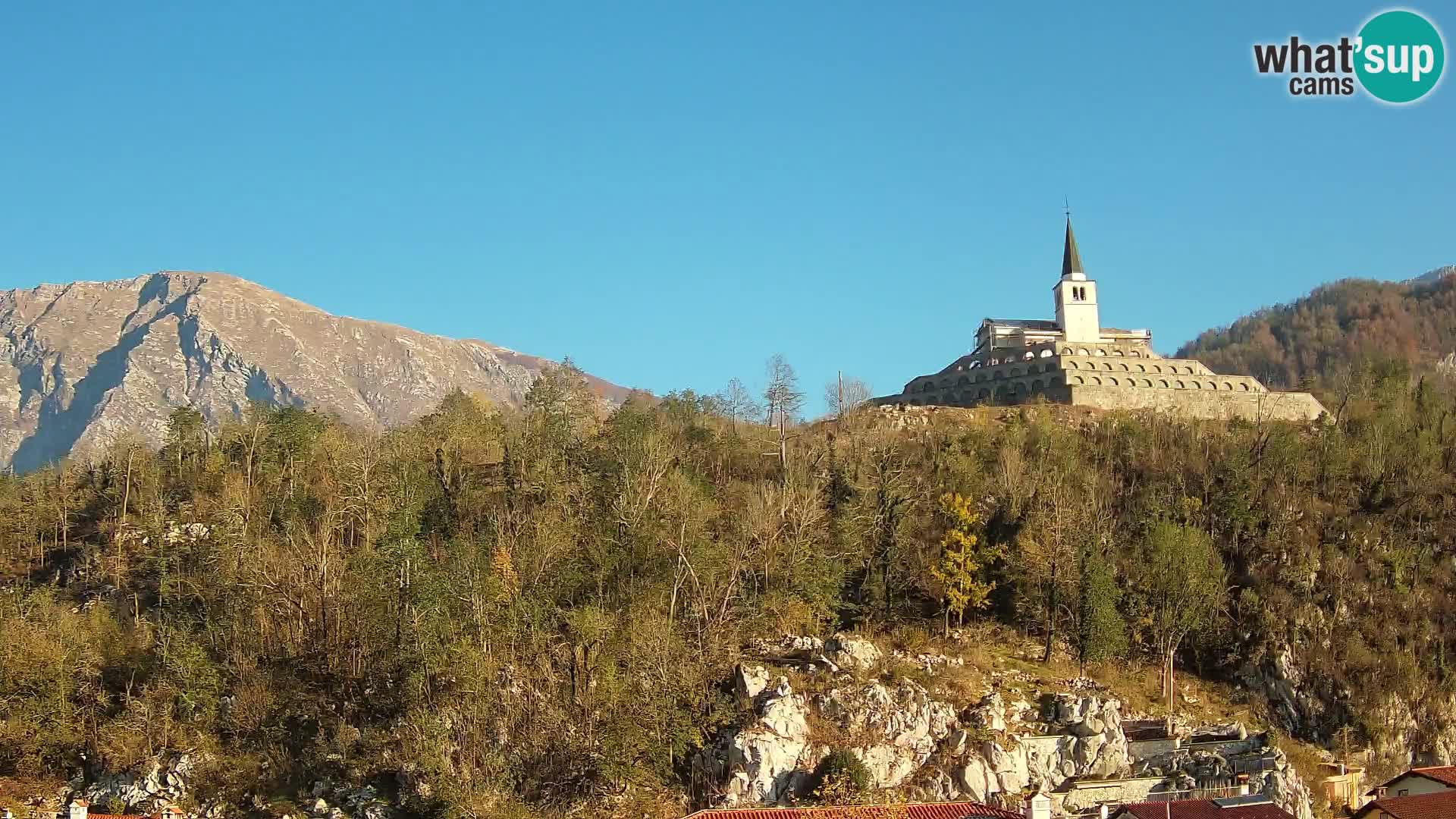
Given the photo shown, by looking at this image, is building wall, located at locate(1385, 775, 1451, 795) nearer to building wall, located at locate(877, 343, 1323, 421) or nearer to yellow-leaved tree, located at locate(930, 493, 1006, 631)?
yellow-leaved tree, located at locate(930, 493, 1006, 631)

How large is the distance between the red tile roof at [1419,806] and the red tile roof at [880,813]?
30.1 ft

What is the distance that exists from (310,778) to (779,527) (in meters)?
19.0

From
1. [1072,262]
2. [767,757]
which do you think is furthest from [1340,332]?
[767,757]

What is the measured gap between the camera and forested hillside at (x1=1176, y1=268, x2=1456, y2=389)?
526 ft

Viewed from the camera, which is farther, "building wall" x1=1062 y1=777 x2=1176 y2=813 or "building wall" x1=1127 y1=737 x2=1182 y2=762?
"building wall" x1=1127 y1=737 x2=1182 y2=762

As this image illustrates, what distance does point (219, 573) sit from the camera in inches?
2101

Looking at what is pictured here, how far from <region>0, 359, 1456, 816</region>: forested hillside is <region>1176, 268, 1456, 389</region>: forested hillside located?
89260 millimetres

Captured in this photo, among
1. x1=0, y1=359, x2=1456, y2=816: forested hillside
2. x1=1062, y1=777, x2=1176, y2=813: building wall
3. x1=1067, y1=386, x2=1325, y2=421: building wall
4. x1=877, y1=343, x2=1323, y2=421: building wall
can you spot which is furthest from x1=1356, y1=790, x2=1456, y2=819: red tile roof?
x1=1067, y1=386, x2=1325, y2=421: building wall

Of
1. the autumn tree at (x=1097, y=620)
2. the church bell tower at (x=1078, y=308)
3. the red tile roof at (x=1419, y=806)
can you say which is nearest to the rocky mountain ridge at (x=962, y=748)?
the autumn tree at (x=1097, y=620)

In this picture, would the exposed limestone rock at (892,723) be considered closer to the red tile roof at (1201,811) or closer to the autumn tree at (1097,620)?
the autumn tree at (1097,620)

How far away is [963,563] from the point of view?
180 feet

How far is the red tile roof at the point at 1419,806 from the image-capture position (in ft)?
118

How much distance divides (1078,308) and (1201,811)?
58.5 m

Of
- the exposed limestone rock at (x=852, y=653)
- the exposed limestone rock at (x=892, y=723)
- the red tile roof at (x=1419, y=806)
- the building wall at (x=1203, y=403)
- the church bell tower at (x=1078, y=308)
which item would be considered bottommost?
the red tile roof at (x=1419, y=806)
